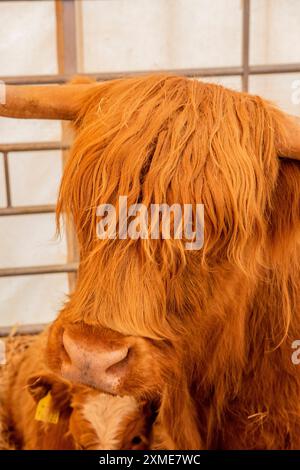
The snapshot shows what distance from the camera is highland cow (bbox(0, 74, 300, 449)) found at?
1.03 m

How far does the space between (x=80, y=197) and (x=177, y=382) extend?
0.43 meters

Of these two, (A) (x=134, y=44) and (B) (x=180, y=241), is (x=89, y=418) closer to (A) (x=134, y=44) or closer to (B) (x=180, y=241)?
(B) (x=180, y=241)

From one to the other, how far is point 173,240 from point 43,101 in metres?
0.46

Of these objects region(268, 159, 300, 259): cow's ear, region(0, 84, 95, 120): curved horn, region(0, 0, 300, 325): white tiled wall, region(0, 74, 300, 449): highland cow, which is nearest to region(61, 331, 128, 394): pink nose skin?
region(0, 74, 300, 449): highland cow

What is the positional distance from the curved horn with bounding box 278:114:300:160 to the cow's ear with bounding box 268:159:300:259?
3 cm

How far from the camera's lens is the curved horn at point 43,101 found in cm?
128

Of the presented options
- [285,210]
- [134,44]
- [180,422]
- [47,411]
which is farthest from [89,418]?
[134,44]

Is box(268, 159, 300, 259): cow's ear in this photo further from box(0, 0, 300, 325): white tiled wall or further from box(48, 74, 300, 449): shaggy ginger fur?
box(0, 0, 300, 325): white tiled wall

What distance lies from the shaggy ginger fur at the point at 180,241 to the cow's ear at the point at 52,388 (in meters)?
0.38

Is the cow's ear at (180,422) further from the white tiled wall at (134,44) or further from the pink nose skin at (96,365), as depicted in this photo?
the white tiled wall at (134,44)

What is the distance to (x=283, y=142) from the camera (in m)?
1.10
